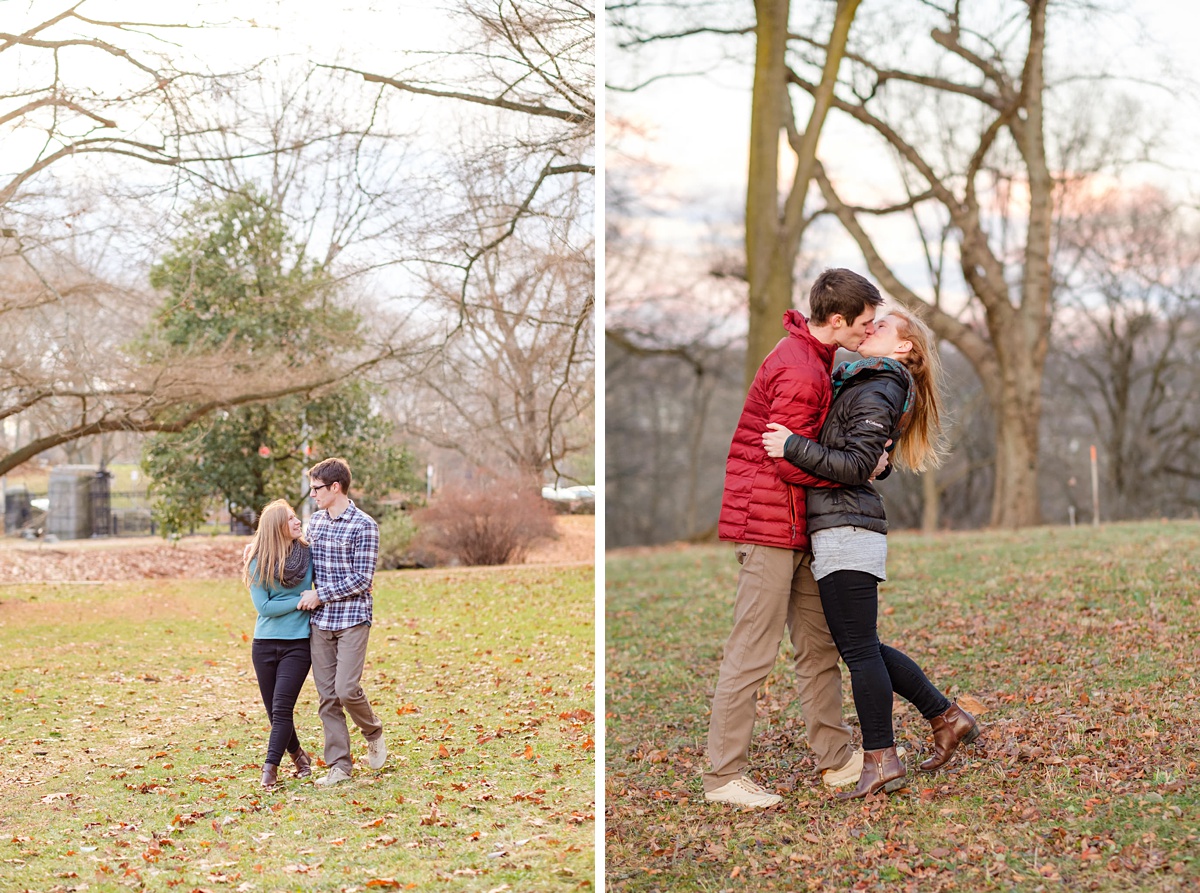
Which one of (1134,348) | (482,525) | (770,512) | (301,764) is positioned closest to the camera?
(770,512)

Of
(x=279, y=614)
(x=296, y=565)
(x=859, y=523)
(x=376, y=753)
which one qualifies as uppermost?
(x=859, y=523)

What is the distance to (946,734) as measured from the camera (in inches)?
142

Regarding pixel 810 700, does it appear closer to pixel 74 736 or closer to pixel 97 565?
pixel 74 736

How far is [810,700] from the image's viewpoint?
12.1ft

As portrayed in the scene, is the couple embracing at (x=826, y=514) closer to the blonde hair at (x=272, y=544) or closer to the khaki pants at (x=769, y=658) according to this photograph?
the khaki pants at (x=769, y=658)

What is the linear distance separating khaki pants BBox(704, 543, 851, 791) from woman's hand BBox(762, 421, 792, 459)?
0.34m

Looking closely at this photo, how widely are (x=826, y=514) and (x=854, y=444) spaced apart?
0.83 ft

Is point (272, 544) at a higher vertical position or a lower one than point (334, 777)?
higher

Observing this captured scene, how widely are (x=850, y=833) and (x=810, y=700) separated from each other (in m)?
0.53

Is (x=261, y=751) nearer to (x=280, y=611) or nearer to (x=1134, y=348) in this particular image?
(x=280, y=611)

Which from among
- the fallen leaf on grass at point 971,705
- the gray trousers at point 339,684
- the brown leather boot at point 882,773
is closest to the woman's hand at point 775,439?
the brown leather boot at point 882,773

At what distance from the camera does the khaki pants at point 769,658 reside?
3525 mm

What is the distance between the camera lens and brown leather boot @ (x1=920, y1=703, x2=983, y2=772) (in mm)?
3615

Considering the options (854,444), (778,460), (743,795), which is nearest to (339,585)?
(743,795)
